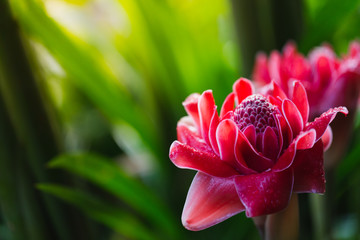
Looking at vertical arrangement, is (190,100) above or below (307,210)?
above

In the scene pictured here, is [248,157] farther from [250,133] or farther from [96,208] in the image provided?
[96,208]

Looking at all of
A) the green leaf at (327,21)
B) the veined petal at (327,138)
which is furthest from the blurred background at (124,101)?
the veined petal at (327,138)

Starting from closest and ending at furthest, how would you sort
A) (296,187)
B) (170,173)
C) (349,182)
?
(296,187) → (349,182) → (170,173)

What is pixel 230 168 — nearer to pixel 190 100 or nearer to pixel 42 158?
pixel 190 100

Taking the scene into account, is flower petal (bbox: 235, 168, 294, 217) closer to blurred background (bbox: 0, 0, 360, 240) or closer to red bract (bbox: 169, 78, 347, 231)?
red bract (bbox: 169, 78, 347, 231)

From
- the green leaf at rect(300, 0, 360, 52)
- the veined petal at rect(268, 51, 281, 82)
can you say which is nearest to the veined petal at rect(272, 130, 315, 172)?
the veined petal at rect(268, 51, 281, 82)

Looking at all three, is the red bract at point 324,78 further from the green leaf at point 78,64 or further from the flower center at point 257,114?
the green leaf at point 78,64

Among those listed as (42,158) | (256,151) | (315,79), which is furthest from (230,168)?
(42,158)
